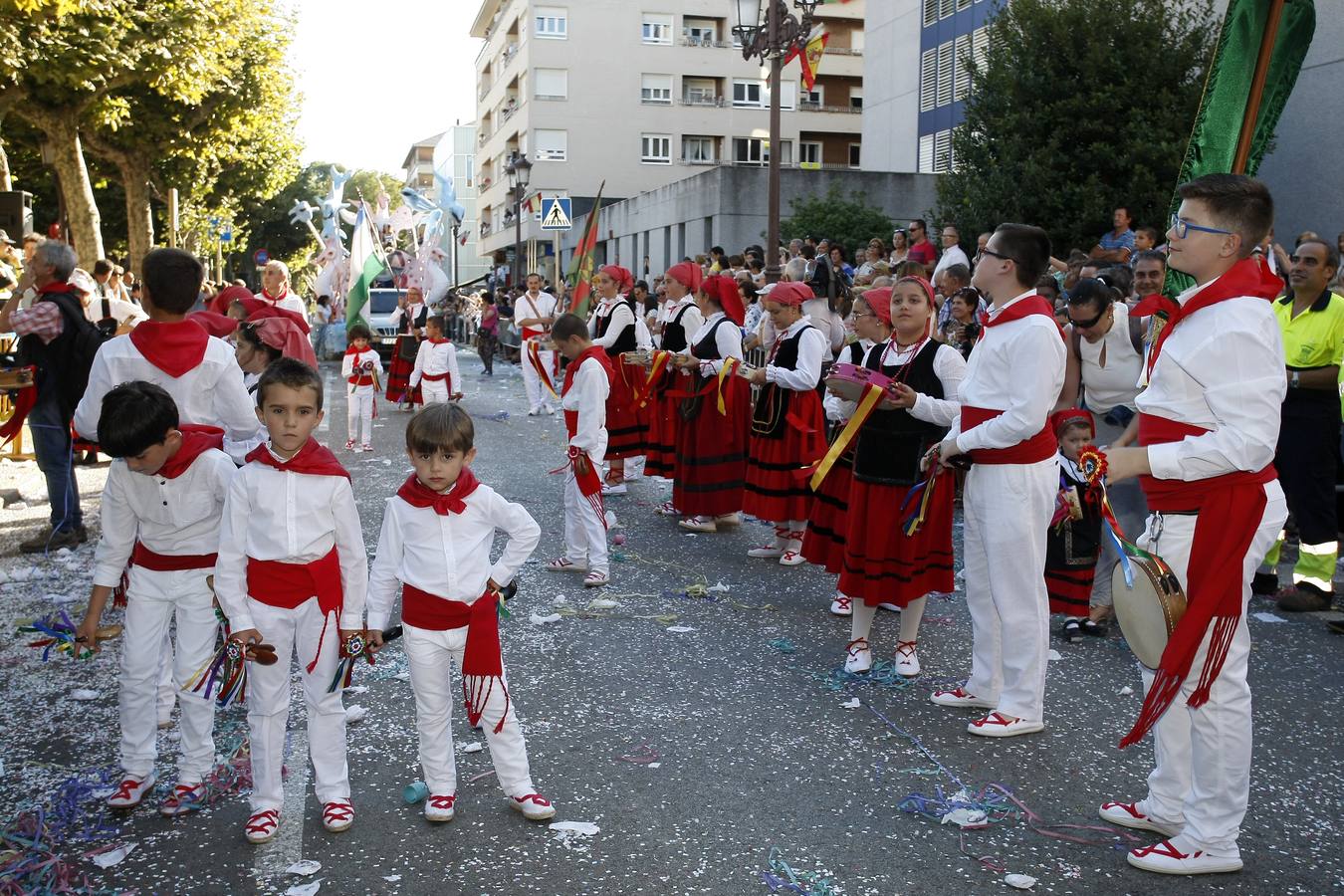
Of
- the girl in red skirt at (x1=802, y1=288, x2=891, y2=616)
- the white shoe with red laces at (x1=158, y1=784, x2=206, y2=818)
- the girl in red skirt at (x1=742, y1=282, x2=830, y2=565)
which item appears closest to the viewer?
the white shoe with red laces at (x1=158, y1=784, x2=206, y2=818)

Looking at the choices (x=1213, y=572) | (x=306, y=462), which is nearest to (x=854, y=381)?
(x=1213, y=572)

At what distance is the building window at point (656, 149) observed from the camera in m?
57.5

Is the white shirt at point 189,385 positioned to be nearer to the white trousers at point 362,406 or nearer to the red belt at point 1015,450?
the red belt at point 1015,450

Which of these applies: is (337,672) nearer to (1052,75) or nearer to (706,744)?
(706,744)

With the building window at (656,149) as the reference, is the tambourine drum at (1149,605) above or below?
below

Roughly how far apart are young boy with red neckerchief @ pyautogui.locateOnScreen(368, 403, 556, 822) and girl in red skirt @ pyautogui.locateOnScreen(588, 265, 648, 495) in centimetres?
673

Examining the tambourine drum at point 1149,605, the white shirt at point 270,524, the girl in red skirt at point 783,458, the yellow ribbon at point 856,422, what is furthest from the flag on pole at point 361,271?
the tambourine drum at point 1149,605

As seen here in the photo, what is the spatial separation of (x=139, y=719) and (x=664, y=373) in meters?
6.50

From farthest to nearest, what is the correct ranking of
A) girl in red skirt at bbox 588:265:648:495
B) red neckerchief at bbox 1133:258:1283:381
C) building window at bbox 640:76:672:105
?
building window at bbox 640:76:672:105
girl in red skirt at bbox 588:265:648:495
red neckerchief at bbox 1133:258:1283:381

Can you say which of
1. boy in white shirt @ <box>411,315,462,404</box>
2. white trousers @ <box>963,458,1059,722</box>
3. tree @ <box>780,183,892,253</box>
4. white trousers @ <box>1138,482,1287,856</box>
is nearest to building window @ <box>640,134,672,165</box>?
tree @ <box>780,183,892,253</box>

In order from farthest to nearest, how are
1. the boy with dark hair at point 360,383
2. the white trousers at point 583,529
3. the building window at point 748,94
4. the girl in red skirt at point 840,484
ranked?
the building window at point 748,94, the boy with dark hair at point 360,383, the white trousers at point 583,529, the girl in red skirt at point 840,484

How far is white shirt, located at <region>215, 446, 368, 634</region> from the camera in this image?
393cm

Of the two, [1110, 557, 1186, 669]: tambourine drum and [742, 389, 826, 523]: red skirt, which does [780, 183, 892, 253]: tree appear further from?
[1110, 557, 1186, 669]: tambourine drum

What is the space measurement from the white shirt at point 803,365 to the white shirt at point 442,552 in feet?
13.1
